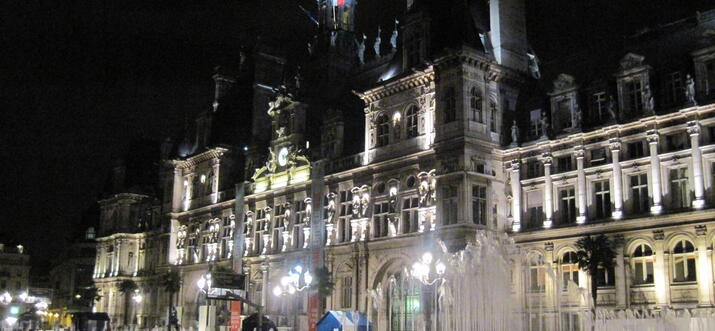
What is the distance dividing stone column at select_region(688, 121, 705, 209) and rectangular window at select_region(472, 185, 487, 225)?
473 inches

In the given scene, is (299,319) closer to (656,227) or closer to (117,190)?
(656,227)

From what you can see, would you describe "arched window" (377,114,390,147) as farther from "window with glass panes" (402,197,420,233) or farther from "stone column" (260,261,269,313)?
"stone column" (260,261,269,313)

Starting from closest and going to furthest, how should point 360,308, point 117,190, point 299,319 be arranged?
point 360,308, point 299,319, point 117,190

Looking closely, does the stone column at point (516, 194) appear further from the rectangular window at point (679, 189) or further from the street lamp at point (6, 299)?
the street lamp at point (6, 299)

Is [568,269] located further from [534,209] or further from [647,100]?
[647,100]

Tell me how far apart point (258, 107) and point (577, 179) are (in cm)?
3658

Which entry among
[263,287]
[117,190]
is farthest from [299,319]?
[117,190]

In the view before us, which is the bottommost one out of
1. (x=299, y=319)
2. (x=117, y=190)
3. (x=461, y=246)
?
(x=299, y=319)

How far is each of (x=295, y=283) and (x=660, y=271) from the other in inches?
1014

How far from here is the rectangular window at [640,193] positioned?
38469 mm

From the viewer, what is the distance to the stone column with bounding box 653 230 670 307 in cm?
3656

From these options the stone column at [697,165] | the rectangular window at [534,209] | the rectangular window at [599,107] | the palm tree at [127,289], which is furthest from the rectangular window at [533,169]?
the palm tree at [127,289]

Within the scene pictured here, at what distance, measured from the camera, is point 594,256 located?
37.1 metres

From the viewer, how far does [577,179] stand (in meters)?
41.3
